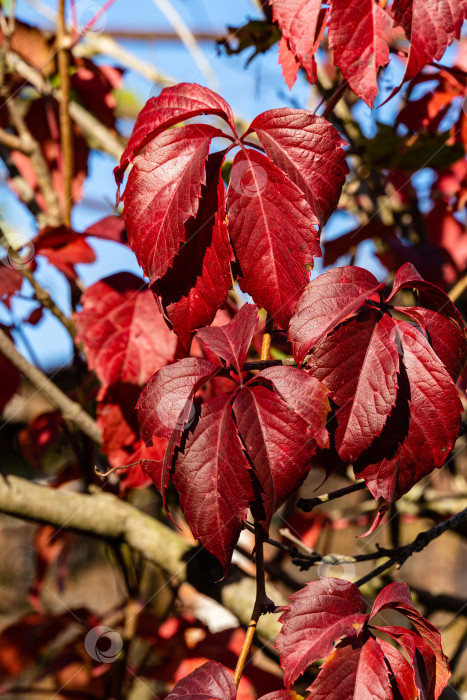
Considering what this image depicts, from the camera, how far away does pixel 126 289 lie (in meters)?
0.83

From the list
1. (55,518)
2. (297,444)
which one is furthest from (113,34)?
(297,444)

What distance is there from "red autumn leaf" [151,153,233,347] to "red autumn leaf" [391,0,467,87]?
0.21 m

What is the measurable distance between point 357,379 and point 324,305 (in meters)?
0.06

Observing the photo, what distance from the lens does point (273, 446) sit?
0.49m

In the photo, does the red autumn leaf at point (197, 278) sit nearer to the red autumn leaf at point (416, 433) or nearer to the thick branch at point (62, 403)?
the red autumn leaf at point (416, 433)

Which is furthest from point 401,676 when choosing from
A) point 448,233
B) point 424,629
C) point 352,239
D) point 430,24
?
point 448,233

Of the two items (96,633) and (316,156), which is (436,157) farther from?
(96,633)

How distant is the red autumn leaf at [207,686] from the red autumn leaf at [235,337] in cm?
25

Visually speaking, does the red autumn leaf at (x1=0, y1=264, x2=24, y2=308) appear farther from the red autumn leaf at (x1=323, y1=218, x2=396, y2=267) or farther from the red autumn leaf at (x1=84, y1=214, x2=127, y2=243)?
the red autumn leaf at (x1=323, y1=218, x2=396, y2=267)

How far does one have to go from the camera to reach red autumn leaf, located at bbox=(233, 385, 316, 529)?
49 cm

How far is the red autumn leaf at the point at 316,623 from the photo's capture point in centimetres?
48

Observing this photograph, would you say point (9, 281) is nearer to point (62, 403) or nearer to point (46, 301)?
point (46, 301)

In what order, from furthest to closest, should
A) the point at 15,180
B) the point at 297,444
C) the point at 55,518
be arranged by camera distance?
the point at 15,180, the point at 55,518, the point at 297,444

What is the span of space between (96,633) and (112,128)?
918mm
